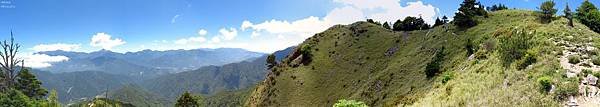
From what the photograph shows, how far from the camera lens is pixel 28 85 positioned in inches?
4033

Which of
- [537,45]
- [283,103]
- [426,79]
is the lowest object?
[283,103]

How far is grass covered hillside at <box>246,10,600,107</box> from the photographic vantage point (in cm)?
3825

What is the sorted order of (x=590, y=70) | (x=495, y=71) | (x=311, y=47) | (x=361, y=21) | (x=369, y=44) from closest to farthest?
(x=590, y=70) < (x=495, y=71) < (x=369, y=44) < (x=311, y=47) < (x=361, y=21)

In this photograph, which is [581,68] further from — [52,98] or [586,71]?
[52,98]

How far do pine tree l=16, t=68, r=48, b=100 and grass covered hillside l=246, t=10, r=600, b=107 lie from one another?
52827 millimetres

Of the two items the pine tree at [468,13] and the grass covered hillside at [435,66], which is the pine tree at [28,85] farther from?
the pine tree at [468,13]

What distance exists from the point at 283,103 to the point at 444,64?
48604 mm

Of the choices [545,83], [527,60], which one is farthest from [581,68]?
[545,83]

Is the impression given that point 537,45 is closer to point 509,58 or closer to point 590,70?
point 509,58

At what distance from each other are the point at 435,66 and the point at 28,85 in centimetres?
8737

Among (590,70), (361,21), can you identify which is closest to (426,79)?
(590,70)

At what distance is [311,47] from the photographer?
14588 cm

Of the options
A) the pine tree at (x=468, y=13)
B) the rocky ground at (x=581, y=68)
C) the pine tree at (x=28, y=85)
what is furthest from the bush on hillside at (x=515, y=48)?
the pine tree at (x=28, y=85)

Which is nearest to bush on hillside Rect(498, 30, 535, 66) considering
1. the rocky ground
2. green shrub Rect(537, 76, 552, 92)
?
the rocky ground
